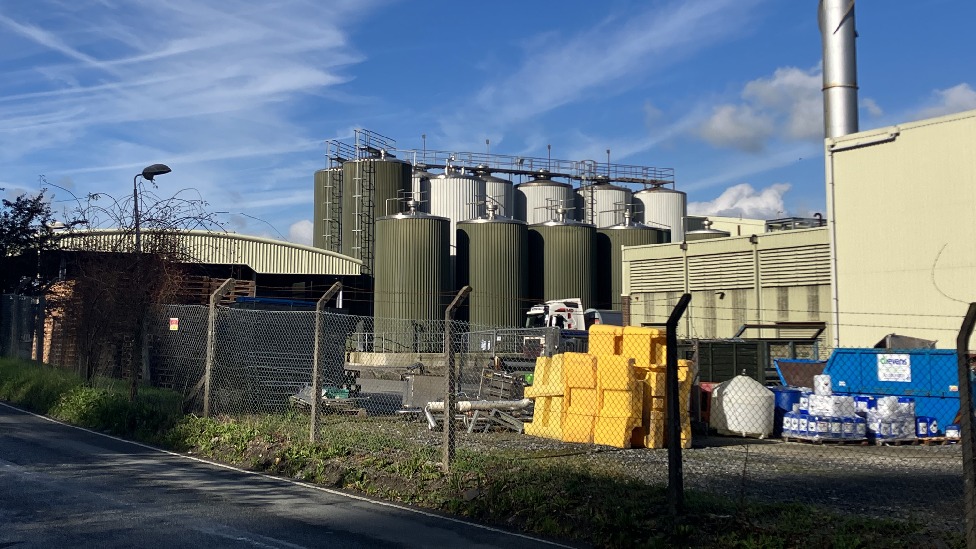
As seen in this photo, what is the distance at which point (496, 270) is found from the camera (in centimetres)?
4494

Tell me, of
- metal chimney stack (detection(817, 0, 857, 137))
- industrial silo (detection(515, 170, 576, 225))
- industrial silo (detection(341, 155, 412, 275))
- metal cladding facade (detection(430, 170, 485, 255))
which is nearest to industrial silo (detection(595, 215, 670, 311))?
industrial silo (detection(515, 170, 576, 225))

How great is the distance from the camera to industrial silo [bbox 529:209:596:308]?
153 ft

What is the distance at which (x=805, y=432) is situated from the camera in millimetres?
13648

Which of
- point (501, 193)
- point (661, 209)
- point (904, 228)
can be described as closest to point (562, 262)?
point (501, 193)

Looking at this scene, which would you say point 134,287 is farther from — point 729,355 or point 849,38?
point 849,38

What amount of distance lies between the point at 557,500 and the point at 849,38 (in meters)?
26.4

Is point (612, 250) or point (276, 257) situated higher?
point (612, 250)

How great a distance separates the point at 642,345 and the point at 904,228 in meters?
13.9

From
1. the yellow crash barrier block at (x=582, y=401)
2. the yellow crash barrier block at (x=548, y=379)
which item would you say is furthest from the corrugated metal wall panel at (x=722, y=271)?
the yellow crash barrier block at (x=582, y=401)

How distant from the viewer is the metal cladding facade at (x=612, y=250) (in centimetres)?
4972

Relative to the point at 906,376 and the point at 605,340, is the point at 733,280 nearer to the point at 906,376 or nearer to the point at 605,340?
the point at 906,376

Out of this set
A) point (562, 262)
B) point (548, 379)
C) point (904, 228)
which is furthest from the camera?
point (562, 262)

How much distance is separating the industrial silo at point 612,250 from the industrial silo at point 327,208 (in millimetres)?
16941

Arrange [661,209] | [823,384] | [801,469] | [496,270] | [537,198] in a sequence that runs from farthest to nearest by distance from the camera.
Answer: [661,209] → [537,198] → [496,270] → [823,384] → [801,469]
